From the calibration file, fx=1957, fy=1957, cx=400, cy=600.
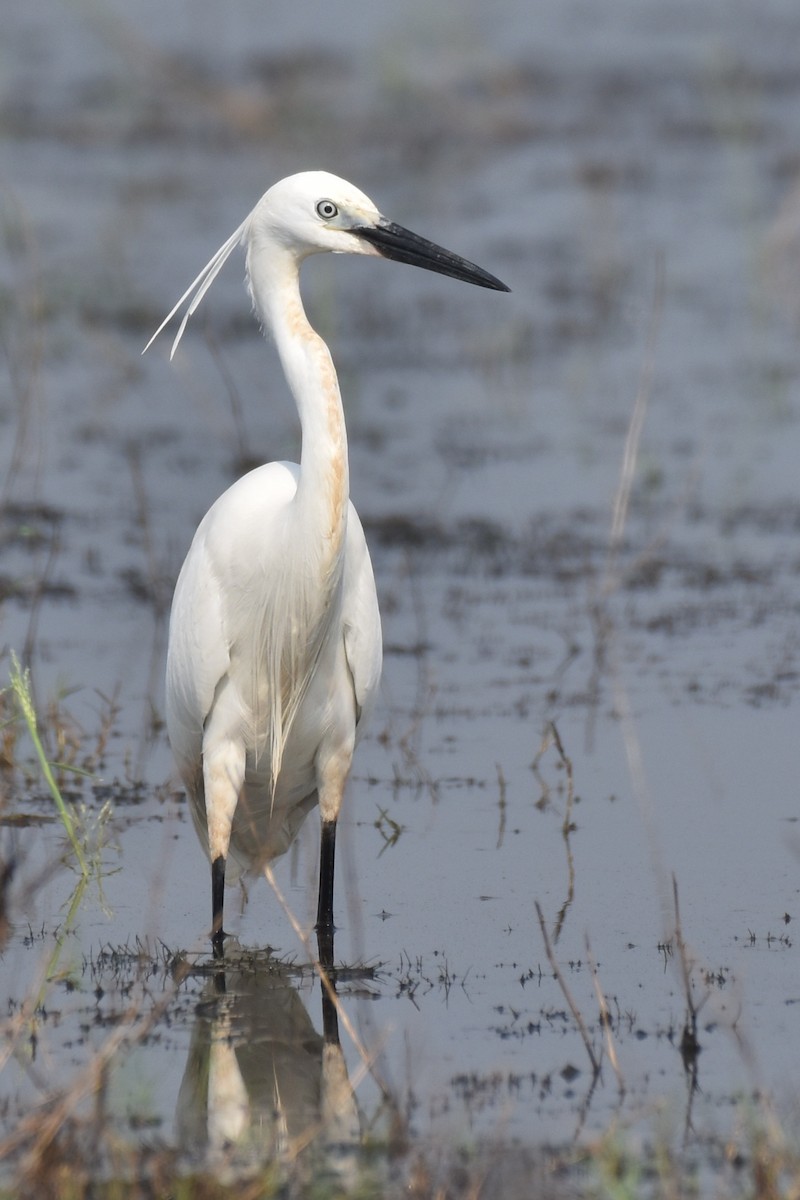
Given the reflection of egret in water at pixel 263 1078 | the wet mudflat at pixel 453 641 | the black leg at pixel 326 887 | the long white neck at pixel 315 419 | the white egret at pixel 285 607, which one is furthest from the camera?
the black leg at pixel 326 887

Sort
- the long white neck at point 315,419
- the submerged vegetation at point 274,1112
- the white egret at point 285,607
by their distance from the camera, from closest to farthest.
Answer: the submerged vegetation at point 274,1112 → the long white neck at point 315,419 → the white egret at point 285,607

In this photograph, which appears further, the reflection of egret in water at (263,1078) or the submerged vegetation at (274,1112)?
the reflection of egret in water at (263,1078)

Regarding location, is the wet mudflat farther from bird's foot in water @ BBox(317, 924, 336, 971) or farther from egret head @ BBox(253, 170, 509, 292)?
Answer: egret head @ BBox(253, 170, 509, 292)

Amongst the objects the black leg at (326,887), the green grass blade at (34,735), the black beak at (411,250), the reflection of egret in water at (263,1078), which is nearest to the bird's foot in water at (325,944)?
the black leg at (326,887)

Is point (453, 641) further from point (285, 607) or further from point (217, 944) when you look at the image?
point (217, 944)

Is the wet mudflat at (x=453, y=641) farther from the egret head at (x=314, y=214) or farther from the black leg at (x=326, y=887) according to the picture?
the egret head at (x=314, y=214)

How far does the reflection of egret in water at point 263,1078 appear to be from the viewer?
3.45 meters

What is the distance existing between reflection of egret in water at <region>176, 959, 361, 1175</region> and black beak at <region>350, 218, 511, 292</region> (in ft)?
5.41

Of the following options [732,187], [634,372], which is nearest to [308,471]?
[634,372]

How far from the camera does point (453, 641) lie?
6965mm

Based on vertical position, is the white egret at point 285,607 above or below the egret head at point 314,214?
below

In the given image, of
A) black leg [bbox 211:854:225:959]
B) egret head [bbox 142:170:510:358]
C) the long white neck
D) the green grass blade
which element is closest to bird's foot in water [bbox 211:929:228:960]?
→ black leg [bbox 211:854:225:959]

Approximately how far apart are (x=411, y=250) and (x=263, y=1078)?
74.5 inches

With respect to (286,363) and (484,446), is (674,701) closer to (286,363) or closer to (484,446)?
(286,363)
